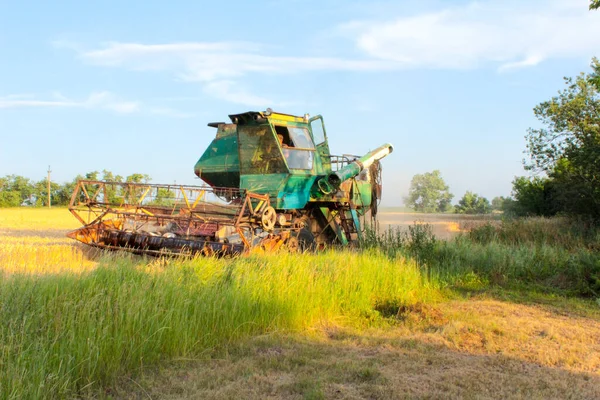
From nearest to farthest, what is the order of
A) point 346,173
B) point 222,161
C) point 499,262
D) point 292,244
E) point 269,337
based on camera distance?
point 269,337 → point 499,262 → point 292,244 → point 346,173 → point 222,161

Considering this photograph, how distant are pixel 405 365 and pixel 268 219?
4.50 meters

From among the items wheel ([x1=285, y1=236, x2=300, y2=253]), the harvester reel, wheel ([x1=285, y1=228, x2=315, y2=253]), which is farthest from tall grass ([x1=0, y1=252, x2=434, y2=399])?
wheel ([x1=285, y1=228, x2=315, y2=253])

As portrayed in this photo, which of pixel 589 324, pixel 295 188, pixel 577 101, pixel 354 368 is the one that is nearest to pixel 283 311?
pixel 354 368

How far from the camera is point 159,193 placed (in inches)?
361

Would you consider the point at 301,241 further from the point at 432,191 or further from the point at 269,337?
the point at 432,191

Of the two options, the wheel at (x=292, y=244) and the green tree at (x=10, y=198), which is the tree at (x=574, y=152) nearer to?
the wheel at (x=292, y=244)

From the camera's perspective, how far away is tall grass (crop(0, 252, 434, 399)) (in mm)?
3479

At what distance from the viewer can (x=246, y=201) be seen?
7.89 metres

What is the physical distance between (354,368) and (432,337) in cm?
143

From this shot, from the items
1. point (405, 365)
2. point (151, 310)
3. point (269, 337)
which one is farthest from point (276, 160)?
point (405, 365)

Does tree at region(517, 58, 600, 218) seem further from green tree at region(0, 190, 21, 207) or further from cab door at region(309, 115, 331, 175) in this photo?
green tree at region(0, 190, 21, 207)

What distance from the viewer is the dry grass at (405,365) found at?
3.64m

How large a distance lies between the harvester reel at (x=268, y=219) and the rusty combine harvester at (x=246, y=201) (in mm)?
17

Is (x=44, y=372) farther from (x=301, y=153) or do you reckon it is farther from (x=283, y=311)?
(x=301, y=153)
